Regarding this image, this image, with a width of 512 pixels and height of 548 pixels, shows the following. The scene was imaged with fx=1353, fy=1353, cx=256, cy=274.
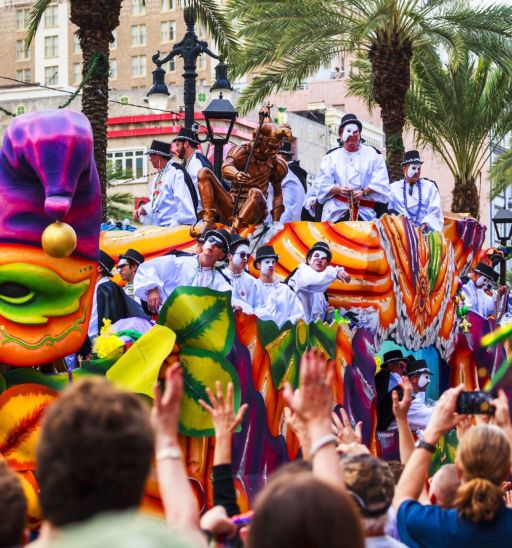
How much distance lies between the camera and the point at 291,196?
47.5 feet

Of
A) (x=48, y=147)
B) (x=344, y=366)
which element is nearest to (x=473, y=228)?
(x=344, y=366)

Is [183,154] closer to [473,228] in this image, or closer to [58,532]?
[473,228]

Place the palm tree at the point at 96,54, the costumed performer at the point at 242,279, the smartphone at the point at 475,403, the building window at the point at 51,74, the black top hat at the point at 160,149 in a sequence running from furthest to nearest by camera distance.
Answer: the building window at the point at 51,74 → the palm tree at the point at 96,54 → the black top hat at the point at 160,149 → the costumed performer at the point at 242,279 → the smartphone at the point at 475,403

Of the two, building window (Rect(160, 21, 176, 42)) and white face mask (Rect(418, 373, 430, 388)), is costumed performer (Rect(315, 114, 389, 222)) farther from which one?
building window (Rect(160, 21, 176, 42))

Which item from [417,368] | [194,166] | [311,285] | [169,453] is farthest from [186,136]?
[169,453]

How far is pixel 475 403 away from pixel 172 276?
6.85 meters

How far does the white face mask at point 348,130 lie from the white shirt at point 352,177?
15 cm

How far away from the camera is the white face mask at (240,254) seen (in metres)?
11.9

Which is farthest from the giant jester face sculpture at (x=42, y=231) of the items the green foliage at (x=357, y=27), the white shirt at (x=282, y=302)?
the green foliage at (x=357, y=27)

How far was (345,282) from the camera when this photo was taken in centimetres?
1316

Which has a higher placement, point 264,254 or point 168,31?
point 168,31

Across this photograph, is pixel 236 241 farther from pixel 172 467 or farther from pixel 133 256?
pixel 172 467

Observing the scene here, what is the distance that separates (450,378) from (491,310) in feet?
10.5

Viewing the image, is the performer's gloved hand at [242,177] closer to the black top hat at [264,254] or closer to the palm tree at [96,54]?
the black top hat at [264,254]
